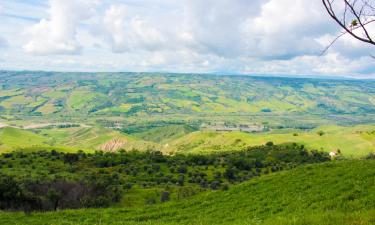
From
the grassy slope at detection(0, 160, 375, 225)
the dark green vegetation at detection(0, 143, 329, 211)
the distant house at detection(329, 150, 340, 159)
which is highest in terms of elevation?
the grassy slope at detection(0, 160, 375, 225)

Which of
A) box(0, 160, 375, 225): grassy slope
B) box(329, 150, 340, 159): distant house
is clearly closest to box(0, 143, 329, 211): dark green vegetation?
box(329, 150, 340, 159): distant house

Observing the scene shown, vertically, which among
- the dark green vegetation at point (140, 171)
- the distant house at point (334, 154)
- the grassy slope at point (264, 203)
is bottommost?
the distant house at point (334, 154)

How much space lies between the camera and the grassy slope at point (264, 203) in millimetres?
22047

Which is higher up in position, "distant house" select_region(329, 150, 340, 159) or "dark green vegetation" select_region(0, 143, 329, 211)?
"dark green vegetation" select_region(0, 143, 329, 211)

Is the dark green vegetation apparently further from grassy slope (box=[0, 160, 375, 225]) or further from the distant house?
grassy slope (box=[0, 160, 375, 225])

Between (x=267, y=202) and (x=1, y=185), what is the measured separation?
1167 inches

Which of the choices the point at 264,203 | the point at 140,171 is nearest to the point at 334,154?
the point at 140,171

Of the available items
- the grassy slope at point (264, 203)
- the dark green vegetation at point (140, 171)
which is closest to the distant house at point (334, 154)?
the dark green vegetation at point (140, 171)

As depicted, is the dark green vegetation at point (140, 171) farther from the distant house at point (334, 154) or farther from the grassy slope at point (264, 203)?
the grassy slope at point (264, 203)

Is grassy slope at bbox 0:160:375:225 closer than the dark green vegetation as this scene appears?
Yes

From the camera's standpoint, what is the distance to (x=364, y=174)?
28234mm

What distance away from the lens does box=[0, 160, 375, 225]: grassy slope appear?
22047 millimetres

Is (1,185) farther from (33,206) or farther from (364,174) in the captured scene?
(364,174)

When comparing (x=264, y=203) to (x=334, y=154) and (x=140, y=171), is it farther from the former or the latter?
(x=334, y=154)
